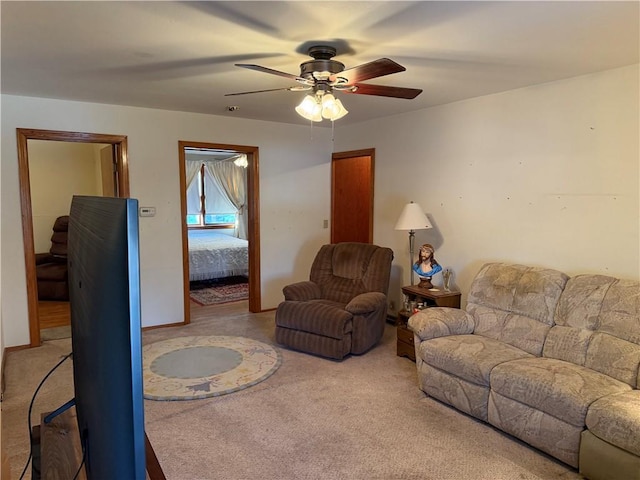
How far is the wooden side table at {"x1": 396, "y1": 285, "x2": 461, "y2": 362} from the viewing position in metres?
3.77

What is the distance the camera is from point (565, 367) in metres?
2.56

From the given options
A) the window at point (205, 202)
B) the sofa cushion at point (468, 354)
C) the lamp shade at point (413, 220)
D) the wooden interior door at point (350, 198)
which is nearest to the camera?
the sofa cushion at point (468, 354)

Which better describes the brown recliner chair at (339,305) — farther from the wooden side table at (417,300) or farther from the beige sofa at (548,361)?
the beige sofa at (548,361)

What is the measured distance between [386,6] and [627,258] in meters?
Answer: 2.38

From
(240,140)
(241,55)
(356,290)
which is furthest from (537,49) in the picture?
(240,140)

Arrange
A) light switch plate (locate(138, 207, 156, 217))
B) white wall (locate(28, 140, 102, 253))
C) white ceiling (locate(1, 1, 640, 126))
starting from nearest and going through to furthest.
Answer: white ceiling (locate(1, 1, 640, 126)), light switch plate (locate(138, 207, 156, 217)), white wall (locate(28, 140, 102, 253))

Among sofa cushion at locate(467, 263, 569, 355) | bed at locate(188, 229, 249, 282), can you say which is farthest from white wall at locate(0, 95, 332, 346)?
sofa cushion at locate(467, 263, 569, 355)

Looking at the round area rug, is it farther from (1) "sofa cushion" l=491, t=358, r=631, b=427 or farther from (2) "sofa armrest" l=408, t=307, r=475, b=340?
(1) "sofa cushion" l=491, t=358, r=631, b=427

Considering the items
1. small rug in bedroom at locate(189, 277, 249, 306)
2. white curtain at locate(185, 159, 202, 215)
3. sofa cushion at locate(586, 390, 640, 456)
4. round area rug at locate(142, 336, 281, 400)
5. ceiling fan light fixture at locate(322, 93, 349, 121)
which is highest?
ceiling fan light fixture at locate(322, 93, 349, 121)

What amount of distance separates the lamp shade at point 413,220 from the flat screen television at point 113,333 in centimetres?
339

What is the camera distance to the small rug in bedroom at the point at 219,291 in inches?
235

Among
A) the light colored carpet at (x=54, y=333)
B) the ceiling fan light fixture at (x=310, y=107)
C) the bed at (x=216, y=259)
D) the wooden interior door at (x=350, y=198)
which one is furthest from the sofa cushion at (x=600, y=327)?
the bed at (x=216, y=259)

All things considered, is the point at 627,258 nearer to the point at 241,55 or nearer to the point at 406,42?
the point at 406,42

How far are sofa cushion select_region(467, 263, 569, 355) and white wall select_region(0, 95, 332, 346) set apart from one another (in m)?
2.70
